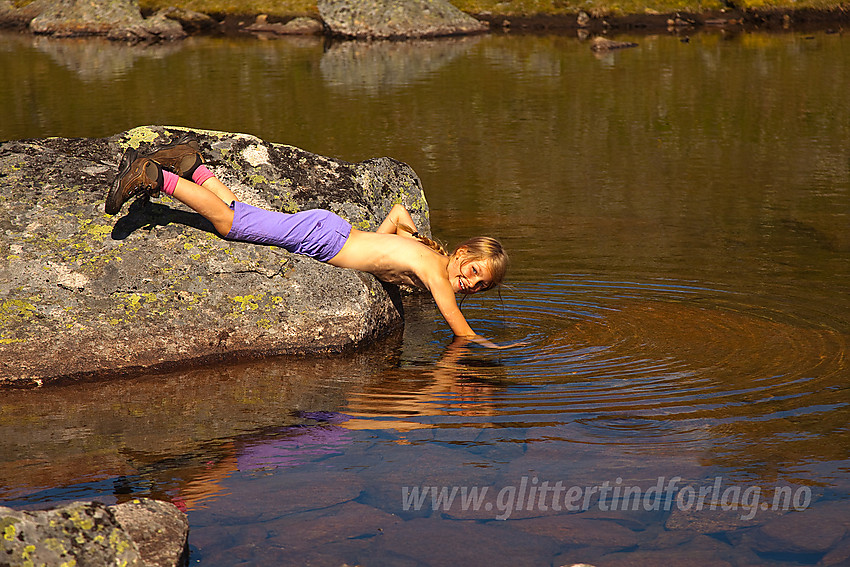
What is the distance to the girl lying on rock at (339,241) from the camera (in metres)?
9.30

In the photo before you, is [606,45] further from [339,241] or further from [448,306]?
[448,306]

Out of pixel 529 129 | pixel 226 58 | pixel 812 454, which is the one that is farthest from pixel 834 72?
pixel 812 454

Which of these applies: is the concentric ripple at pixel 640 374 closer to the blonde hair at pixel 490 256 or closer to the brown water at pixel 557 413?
the brown water at pixel 557 413

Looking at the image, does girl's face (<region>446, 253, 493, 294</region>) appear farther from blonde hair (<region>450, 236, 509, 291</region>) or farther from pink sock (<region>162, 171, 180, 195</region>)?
pink sock (<region>162, 171, 180, 195</region>)

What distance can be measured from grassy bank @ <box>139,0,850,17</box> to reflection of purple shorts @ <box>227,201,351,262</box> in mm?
57774

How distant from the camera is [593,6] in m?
63.8

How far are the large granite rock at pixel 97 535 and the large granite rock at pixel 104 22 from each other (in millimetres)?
63078

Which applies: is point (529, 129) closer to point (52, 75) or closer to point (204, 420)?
point (204, 420)

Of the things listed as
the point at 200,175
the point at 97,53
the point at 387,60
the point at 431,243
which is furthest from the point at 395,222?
the point at 97,53

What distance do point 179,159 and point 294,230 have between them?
139cm

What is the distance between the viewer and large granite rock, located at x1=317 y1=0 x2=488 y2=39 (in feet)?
197

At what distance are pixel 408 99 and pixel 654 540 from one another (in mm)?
29323

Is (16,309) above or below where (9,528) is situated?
above

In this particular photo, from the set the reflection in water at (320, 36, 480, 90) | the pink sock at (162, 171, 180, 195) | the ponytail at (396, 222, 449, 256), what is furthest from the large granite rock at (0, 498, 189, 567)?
the reflection in water at (320, 36, 480, 90)
